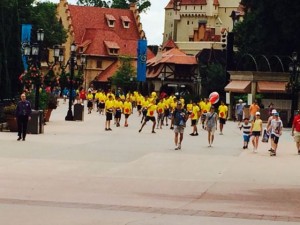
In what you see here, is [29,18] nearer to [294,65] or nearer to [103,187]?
[294,65]

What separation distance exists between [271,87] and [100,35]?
63260 millimetres

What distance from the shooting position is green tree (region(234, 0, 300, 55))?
189 ft

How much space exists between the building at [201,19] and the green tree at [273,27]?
67244 millimetres

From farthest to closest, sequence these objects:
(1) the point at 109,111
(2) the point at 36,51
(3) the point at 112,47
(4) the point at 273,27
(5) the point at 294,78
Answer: (3) the point at 112,47 → (4) the point at 273,27 → (5) the point at 294,78 → (1) the point at 109,111 → (2) the point at 36,51

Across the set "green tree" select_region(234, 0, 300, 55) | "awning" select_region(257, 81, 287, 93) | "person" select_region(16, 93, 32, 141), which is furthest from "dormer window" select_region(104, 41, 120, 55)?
"person" select_region(16, 93, 32, 141)

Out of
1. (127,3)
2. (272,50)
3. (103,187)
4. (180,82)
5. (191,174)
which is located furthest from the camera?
(127,3)

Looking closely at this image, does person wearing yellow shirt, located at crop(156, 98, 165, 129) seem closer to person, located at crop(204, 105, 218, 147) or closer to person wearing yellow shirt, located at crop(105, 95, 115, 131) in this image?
person wearing yellow shirt, located at crop(105, 95, 115, 131)

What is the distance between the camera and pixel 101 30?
12088cm

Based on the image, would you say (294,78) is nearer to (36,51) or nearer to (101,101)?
(101,101)

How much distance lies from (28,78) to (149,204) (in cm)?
2486

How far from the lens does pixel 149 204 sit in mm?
15148

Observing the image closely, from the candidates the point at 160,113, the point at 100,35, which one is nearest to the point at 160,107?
the point at 160,113

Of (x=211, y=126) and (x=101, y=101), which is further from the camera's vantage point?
(x=101, y=101)

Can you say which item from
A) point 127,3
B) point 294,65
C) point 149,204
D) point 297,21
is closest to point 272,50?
point 297,21
